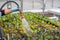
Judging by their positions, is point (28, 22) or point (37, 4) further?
point (37, 4)

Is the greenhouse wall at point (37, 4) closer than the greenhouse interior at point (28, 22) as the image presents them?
No

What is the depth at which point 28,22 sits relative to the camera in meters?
5.05

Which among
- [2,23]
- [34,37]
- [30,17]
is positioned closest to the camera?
[34,37]

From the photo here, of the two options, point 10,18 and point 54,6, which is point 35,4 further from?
point 10,18

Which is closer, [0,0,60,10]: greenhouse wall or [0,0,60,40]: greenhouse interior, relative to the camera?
[0,0,60,40]: greenhouse interior

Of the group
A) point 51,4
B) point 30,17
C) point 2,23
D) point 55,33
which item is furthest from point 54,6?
point 55,33

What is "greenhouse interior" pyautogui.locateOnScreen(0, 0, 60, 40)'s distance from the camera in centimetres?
362

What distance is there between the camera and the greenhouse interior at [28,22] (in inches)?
143

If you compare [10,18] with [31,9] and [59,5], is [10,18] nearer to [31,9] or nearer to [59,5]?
[31,9]

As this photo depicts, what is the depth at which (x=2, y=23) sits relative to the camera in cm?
498

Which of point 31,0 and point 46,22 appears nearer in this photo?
point 46,22

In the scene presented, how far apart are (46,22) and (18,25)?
3.00 feet

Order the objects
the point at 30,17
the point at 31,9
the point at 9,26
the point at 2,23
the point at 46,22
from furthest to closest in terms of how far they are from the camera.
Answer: the point at 31,9
the point at 30,17
the point at 46,22
the point at 2,23
the point at 9,26

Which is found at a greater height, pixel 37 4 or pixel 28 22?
pixel 37 4
